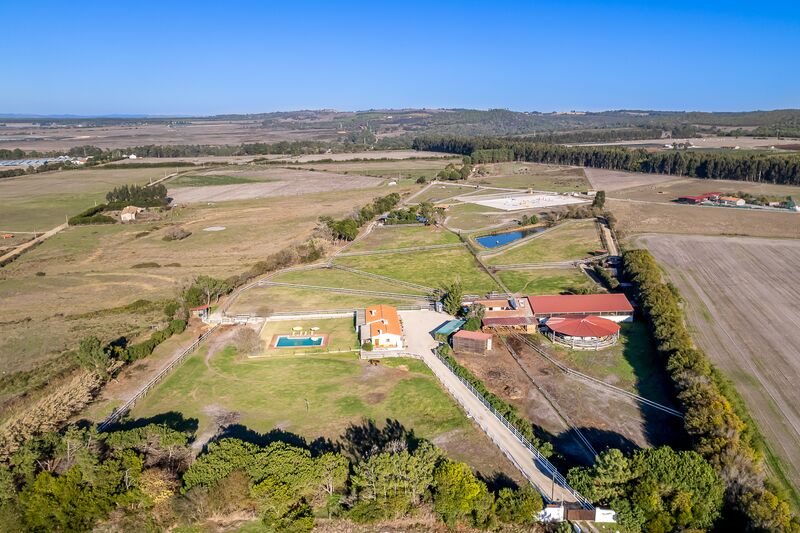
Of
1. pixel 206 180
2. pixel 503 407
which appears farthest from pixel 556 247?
pixel 206 180

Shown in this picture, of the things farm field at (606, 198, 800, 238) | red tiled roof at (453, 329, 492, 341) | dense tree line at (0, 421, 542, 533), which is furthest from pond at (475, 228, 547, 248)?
dense tree line at (0, 421, 542, 533)

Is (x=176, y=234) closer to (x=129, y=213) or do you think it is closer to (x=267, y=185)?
(x=129, y=213)

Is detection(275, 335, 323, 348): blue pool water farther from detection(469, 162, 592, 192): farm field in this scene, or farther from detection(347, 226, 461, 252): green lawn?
detection(469, 162, 592, 192): farm field

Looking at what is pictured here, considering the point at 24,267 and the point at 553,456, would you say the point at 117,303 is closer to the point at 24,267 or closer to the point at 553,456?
the point at 24,267

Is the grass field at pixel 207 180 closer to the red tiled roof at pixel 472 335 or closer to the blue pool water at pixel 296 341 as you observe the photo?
the blue pool water at pixel 296 341

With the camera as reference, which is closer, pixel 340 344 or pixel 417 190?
pixel 340 344

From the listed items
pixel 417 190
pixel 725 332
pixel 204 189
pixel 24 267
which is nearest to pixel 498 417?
pixel 725 332
